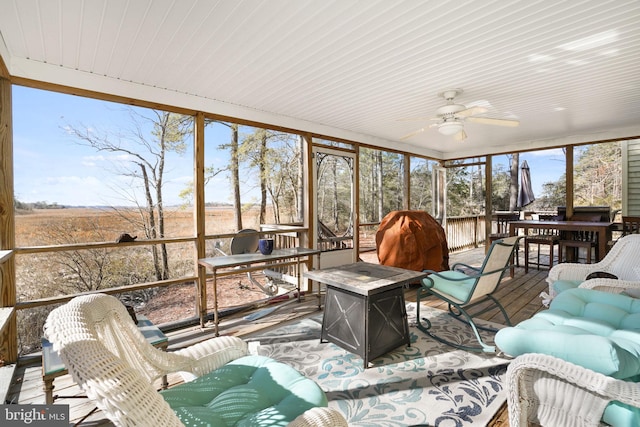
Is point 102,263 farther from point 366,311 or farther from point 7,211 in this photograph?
point 366,311

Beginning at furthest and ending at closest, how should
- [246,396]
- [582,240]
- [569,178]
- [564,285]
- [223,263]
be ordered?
[569,178] < [582,240] < [223,263] < [564,285] < [246,396]

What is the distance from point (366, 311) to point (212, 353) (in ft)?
3.99

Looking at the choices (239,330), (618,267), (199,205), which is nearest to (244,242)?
(199,205)

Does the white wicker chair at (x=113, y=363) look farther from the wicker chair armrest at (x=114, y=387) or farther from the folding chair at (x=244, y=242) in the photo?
the folding chair at (x=244, y=242)

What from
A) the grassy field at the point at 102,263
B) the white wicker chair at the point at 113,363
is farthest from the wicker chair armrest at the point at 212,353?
the grassy field at the point at 102,263

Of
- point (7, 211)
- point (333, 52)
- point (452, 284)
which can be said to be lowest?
point (452, 284)

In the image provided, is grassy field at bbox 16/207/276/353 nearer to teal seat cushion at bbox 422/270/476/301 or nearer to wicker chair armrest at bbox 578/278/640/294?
teal seat cushion at bbox 422/270/476/301

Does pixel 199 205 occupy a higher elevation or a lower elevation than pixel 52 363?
higher

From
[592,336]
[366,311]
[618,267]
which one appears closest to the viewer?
[592,336]

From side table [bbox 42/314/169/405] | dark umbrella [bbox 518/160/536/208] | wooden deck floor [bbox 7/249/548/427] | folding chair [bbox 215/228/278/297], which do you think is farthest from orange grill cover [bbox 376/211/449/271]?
dark umbrella [bbox 518/160/536/208]

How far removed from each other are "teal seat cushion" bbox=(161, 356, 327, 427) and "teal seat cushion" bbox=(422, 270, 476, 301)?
187 cm

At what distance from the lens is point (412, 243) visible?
4336 millimetres

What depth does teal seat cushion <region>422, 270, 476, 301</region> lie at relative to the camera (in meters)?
2.76

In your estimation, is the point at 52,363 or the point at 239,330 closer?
the point at 52,363
